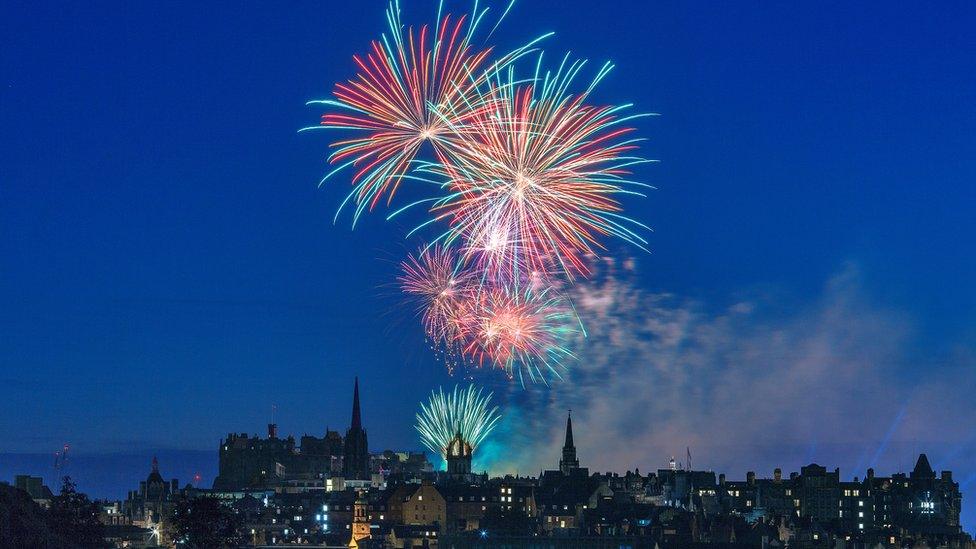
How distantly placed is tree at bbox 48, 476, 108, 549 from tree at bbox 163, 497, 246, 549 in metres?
7.47

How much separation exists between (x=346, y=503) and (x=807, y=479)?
59354 mm

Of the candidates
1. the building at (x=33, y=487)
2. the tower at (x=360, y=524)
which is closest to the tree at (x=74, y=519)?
the building at (x=33, y=487)

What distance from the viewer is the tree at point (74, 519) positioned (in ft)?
381

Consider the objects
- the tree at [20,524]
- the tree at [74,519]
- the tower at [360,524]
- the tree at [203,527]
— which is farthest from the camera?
the tower at [360,524]

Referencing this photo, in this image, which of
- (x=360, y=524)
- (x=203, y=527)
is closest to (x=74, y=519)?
(x=203, y=527)

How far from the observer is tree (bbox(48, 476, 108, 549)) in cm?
11612

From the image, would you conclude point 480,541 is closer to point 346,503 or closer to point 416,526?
point 416,526

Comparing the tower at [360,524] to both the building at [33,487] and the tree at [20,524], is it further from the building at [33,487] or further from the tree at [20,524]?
the tree at [20,524]

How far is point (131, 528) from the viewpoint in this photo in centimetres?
17800

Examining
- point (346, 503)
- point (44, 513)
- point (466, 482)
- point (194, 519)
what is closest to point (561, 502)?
point (466, 482)

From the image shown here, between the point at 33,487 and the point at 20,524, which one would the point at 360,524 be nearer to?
the point at 33,487

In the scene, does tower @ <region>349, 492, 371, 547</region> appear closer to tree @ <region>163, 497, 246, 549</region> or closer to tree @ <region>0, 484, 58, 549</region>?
tree @ <region>163, 497, 246, 549</region>

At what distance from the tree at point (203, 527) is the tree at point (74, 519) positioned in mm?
7474

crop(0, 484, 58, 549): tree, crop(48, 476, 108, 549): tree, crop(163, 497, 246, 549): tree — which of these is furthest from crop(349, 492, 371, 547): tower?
crop(0, 484, 58, 549): tree
